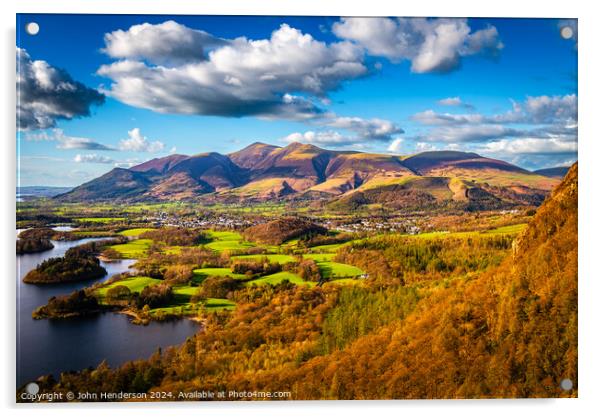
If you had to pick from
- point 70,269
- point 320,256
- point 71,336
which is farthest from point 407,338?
point 70,269

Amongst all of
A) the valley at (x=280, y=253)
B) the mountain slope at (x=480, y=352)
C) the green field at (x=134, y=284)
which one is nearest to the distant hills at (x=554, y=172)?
the valley at (x=280, y=253)

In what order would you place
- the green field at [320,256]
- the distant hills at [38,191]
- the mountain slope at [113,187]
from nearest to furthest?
the distant hills at [38,191]
the green field at [320,256]
the mountain slope at [113,187]

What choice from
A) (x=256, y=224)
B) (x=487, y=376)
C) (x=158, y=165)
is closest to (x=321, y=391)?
(x=487, y=376)

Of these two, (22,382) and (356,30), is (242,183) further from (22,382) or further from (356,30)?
(22,382)

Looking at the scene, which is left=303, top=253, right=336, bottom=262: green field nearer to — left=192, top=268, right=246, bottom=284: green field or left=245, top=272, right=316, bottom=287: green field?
left=245, top=272, right=316, bottom=287: green field

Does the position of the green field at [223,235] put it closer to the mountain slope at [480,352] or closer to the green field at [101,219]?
the green field at [101,219]

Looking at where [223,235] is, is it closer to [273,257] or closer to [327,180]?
[273,257]

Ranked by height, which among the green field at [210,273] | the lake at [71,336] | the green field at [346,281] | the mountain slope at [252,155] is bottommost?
the lake at [71,336]
